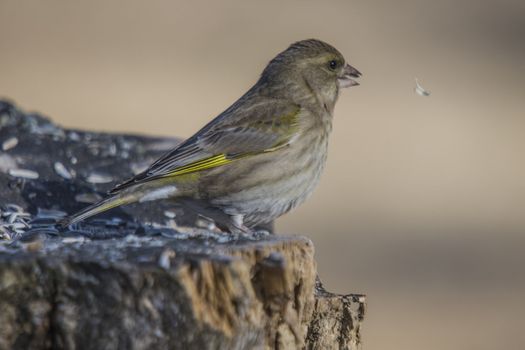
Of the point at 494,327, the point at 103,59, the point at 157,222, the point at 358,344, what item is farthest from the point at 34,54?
the point at 358,344

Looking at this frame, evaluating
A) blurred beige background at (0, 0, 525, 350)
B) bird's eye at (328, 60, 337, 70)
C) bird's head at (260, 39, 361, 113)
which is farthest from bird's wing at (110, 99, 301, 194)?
blurred beige background at (0, 0, 525, 350)

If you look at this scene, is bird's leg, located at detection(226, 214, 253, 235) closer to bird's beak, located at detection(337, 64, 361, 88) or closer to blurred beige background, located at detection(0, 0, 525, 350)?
bird's beak, located at detection(337, 64, 361, 88)

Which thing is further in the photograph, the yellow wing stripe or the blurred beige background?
the blurred beige background

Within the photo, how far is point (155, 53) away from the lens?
651 inches

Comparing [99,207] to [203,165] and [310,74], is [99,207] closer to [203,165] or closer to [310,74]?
[203,165]

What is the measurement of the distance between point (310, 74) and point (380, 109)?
25.1ft

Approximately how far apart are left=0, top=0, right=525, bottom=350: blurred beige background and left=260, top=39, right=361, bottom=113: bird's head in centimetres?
296

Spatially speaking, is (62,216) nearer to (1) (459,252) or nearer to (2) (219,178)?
(2) (219,178)

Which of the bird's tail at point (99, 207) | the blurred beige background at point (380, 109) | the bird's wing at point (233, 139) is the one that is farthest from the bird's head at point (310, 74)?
the blurred beige background at point (380, 109)

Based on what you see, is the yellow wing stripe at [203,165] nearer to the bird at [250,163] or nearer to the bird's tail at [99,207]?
the bird at [250,163]

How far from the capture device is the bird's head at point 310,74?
7246 millimetres

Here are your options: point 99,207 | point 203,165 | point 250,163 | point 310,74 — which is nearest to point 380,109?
point 310,74

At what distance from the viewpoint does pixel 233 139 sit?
21.7ft

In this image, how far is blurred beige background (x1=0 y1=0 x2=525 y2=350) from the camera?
10.8 meters
